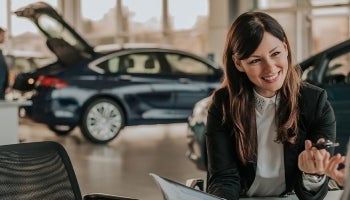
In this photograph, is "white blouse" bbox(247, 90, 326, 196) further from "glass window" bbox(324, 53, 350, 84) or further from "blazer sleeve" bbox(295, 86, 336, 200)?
"glass window" bbox(324, 53, 350, 84)

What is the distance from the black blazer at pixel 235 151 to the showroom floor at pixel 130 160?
216 cm

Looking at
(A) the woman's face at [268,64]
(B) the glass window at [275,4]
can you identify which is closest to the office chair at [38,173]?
(A) the woman's face at [268,64]

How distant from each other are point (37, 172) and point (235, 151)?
1.89ft

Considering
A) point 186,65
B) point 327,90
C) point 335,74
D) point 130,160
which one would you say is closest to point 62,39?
point 186,65

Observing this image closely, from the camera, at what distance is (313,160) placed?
58.6 inches

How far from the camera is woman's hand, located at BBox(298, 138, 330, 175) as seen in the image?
1441 mm

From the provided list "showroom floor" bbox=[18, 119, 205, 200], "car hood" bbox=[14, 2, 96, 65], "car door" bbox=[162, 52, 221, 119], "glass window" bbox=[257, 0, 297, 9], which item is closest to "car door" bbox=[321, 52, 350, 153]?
"showroom floor" bbox=[18, 119, 205, 200]

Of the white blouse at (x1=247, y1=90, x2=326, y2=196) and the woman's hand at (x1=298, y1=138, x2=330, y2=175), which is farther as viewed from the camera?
the white blouse at (x1=247, y1=90, x2=326, y2=196)

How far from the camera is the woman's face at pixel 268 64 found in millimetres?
1622

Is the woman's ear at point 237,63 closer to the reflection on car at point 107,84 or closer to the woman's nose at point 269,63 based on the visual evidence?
the woman's nose at point 269,63

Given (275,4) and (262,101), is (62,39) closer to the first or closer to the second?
(275,4)

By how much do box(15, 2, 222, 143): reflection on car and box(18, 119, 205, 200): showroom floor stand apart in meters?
0.30

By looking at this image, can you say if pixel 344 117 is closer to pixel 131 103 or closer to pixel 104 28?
pixel 131 103

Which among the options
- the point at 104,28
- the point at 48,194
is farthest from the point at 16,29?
the point at 48,194
